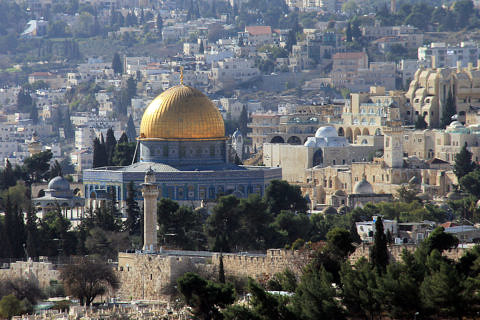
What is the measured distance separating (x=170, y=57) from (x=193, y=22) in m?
24.9

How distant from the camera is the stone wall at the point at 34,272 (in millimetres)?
58312

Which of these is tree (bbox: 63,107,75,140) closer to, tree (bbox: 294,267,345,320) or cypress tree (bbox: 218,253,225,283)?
cypress tree (bbox: 218,253,225,283)

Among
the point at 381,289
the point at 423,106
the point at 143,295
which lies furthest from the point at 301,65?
the point at 381,289

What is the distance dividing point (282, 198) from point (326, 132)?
2089 cm

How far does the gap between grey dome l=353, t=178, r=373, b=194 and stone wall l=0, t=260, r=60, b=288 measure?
69.3 feet

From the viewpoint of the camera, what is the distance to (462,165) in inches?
3135

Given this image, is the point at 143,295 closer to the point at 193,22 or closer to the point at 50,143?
the point at 50,143

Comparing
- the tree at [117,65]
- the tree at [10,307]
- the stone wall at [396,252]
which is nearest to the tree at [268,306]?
the stone wall at [396,252]

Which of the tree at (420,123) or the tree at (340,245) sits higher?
the tree at (420,123)

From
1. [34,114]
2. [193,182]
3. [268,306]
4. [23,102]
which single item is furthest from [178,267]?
[23,102]

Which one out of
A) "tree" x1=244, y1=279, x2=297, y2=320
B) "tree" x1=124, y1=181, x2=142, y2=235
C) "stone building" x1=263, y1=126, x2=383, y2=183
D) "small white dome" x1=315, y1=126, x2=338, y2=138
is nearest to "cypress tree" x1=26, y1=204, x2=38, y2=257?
"tree" x1=124, y1=181, x2=142, y2=235

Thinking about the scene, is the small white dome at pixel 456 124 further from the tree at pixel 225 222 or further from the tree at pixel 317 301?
the tree at pixel 317 301

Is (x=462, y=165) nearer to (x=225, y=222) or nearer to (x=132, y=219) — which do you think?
(x=132, y=219)

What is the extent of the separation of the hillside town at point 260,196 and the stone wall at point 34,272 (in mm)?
73
